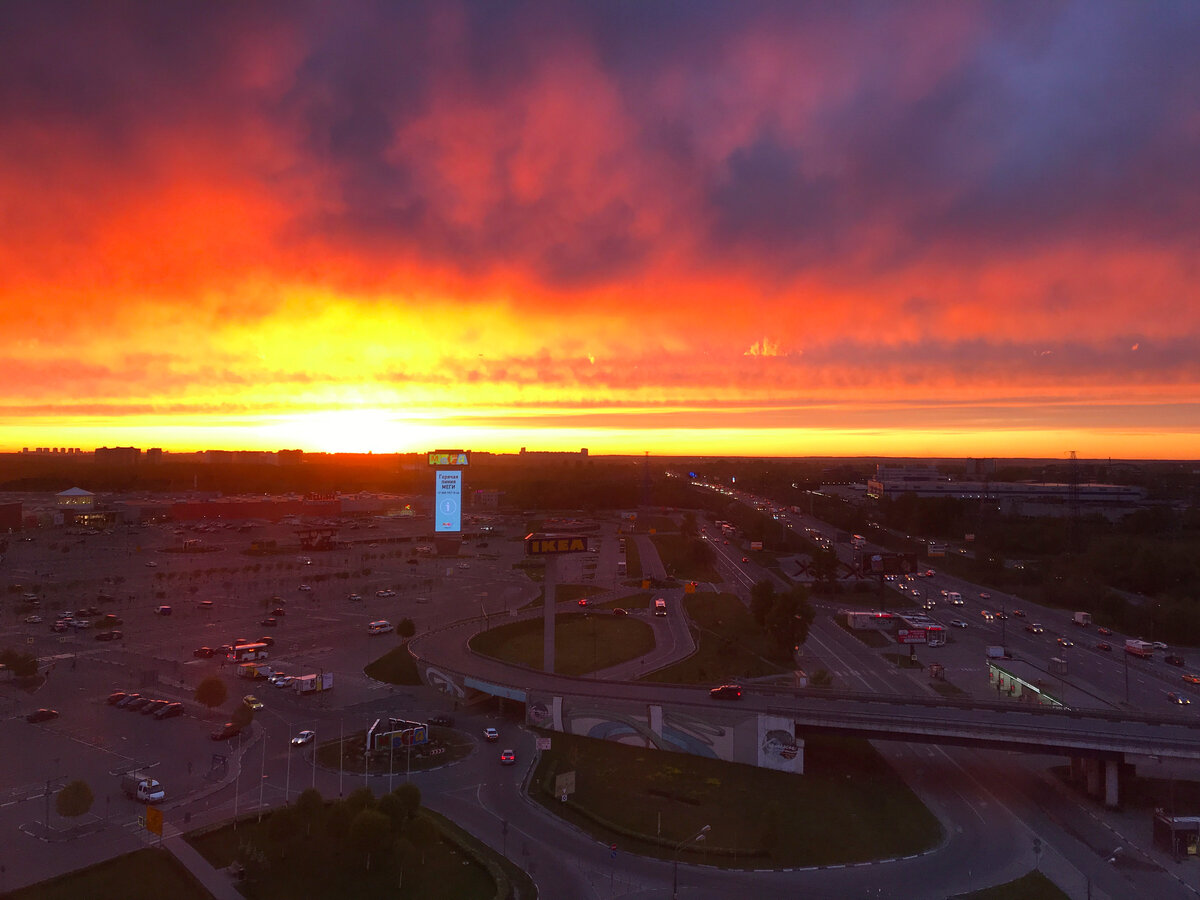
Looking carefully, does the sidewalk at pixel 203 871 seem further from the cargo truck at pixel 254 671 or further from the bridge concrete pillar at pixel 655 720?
the cargo truck at pixel 254 671

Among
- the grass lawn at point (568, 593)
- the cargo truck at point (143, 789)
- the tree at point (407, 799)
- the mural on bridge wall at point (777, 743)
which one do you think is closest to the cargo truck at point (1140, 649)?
the mural on bridge wall at point (777, 743)

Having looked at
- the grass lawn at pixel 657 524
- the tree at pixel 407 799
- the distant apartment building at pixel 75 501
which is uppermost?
the distant apartment building at pixel 75 501

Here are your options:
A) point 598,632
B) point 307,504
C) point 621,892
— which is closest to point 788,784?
point 621,892

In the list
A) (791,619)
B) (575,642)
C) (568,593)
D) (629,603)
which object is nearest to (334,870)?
(575,642)

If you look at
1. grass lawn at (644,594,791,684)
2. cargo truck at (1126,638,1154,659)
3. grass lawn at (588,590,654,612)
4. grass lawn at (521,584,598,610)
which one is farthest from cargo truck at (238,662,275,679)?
cargo truck at (1126,638,1154,659)

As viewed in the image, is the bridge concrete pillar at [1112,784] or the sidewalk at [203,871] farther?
the bridge concrete pillar at [1112,784]

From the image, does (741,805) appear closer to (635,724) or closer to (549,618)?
(635,724)

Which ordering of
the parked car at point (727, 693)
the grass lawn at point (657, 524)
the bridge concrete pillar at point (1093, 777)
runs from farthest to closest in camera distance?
the grass lawn at point (657, 524) → the parked car at point (727, 693) → the bridge concrete pillar at point (1093, 777)
